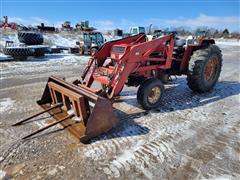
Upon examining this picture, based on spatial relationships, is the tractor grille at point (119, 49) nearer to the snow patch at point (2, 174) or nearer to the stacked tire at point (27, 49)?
the snow patch at point (2, 174)

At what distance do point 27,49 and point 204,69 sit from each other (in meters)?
9.90

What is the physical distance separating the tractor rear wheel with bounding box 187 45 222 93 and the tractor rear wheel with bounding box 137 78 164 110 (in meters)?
1.21

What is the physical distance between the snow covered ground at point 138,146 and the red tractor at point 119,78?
26 centimetres

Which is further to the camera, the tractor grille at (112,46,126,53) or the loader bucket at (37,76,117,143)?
the tractor grille at (112,46,126,53)

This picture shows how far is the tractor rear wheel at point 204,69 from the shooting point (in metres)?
5.03

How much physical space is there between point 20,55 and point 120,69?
31.1ft

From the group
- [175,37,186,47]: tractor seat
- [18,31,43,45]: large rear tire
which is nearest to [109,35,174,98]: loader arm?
[175,37,186,47]: tractor seat

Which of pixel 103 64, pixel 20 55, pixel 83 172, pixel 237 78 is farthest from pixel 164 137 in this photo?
pixel 20 55

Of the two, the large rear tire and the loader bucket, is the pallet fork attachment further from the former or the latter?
the large rear tire

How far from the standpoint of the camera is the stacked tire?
37.5 ft

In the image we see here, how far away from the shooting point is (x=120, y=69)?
152 inches

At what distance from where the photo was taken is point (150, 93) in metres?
4.31

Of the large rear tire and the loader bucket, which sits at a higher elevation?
the large rear tire

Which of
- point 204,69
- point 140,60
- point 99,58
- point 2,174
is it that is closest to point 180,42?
point 204,69
